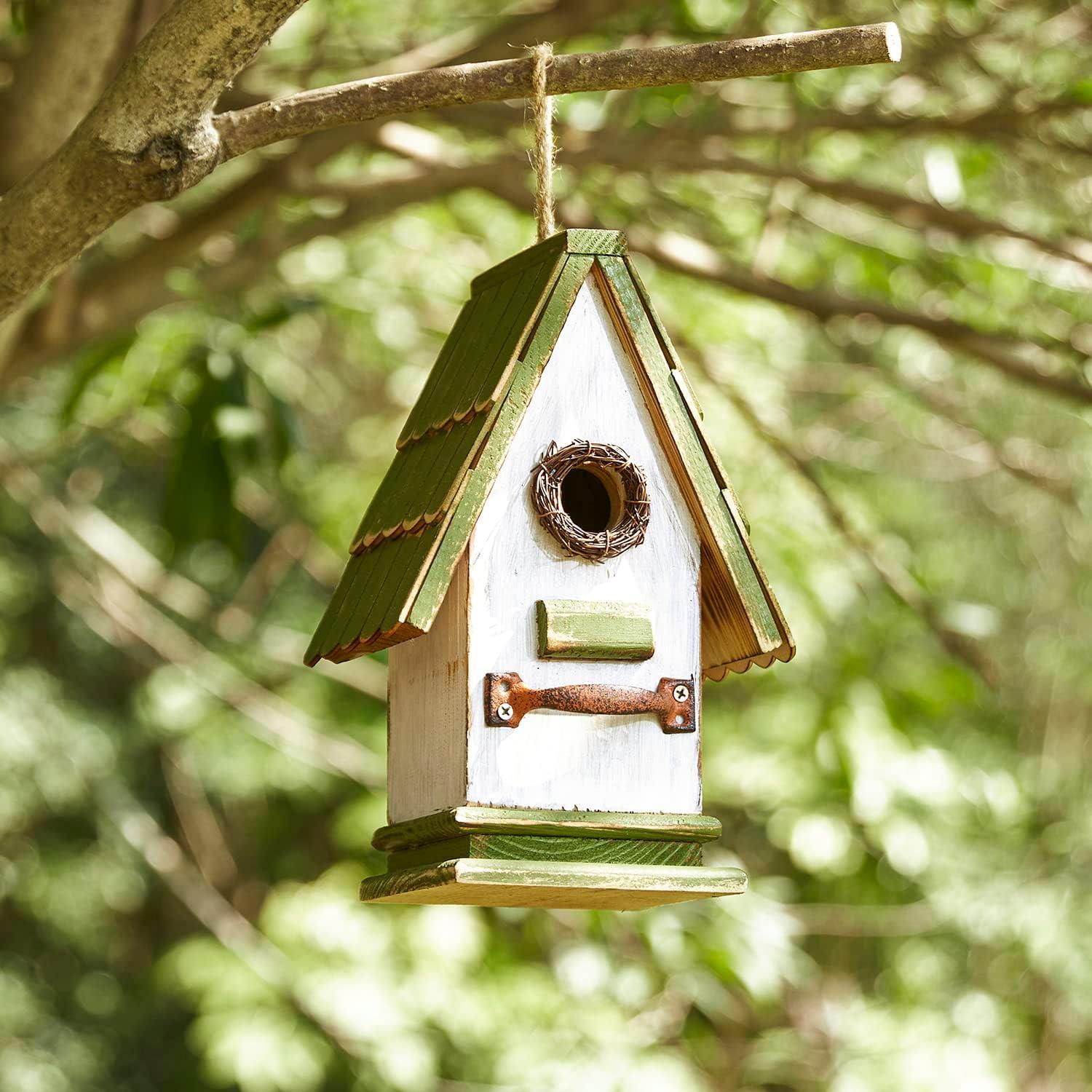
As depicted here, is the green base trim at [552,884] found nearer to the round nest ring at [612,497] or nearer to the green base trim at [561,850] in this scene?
Answer: the green base trim at [561,850]

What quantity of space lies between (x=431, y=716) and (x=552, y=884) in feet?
0.79

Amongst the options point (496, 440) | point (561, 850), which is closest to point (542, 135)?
point (496, 440)

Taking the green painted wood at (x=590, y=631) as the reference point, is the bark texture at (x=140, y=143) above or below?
above

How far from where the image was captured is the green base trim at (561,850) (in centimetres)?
152

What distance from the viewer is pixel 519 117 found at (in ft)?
9.70

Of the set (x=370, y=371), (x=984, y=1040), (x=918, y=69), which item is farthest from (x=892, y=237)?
(x=984, y=1040)

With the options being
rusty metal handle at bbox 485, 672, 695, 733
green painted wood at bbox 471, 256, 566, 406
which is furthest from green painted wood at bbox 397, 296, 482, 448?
rusty metal handle at bbox 485, 672, 695, 733

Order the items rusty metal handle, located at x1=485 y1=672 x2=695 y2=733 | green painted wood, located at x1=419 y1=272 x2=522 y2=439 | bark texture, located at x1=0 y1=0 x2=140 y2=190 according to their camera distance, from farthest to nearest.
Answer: bark texture, located at x1=0 y1=0 x2=140 y2=190 → green painted wood, located at x1=419 y1=272 x2=522 y2=439 → rusty metal handle, located at x1=485 y1=672 x2=695 y2=733

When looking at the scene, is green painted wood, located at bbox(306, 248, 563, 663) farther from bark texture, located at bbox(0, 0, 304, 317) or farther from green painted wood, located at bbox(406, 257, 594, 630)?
bark texture, located at bbox(0, 0, 304, 317)

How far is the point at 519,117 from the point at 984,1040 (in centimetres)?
540

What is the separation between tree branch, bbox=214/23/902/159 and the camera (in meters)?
1.50

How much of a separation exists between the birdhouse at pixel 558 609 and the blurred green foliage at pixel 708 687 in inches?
38.6

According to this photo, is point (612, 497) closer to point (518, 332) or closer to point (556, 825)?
point (518, 332)

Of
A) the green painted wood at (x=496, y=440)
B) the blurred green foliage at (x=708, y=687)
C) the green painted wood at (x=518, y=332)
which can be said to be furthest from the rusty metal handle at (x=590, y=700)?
the blurred green foliage at (x=708, y=687)
